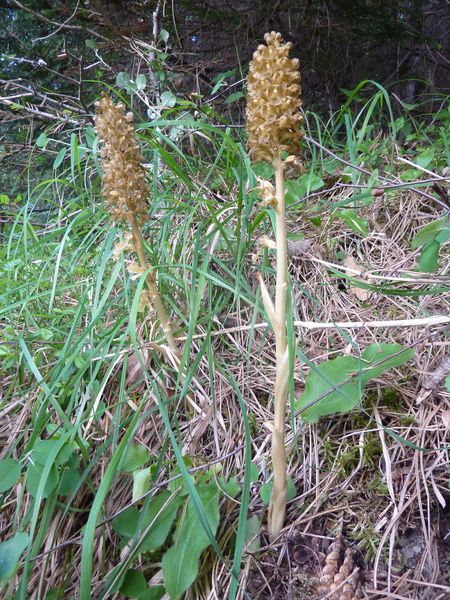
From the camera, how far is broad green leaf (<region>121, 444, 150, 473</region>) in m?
1.19

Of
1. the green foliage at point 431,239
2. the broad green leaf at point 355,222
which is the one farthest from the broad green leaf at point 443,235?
the broad green leaf at point 355,222

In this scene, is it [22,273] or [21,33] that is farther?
[21,33]

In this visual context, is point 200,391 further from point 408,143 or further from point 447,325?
point 408,143

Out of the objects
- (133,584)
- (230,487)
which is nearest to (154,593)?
(133,584)

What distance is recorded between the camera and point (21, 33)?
3.35 m

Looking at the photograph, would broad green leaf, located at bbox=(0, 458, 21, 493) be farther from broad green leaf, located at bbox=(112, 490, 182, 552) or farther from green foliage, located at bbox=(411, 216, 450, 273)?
green foliage, located at bbox=(411, 216, 450, 273)

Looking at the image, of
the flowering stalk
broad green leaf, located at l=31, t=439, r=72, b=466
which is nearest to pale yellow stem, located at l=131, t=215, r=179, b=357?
the flowering stalk

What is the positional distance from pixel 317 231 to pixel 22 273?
1.51 metres

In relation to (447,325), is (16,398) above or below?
below

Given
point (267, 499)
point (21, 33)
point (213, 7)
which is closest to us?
point (267, 499)

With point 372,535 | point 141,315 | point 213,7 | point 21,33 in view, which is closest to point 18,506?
point 141,315

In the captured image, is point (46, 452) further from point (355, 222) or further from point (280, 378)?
point (355, 222)

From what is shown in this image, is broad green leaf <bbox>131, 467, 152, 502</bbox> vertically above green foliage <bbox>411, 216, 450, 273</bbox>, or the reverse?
green foliage <bbox>411, 216, 450, 273</bbox>

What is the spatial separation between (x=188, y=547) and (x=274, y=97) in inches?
43.8
